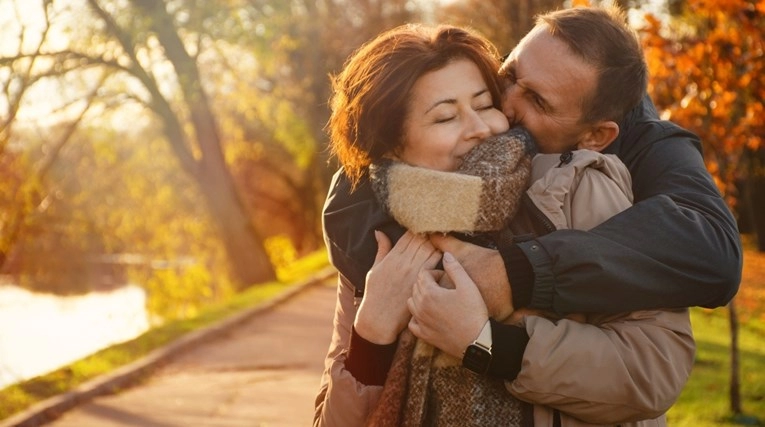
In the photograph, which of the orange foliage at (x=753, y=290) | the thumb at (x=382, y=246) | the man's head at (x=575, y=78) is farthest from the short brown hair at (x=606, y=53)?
the orange foliage at (x=753, y=290)

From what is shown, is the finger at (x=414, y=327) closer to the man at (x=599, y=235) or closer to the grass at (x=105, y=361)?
the man at (x=599, y=235)

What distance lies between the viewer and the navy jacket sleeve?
2266 mm

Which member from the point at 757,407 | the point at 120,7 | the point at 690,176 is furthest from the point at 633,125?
the point at 120,7

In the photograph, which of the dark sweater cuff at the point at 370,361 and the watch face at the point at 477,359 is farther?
the dark sweater cuff at the point at 370,361

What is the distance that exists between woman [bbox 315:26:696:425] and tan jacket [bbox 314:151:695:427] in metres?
0.16

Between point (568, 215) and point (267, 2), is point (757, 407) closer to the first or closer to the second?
point (568, 215)

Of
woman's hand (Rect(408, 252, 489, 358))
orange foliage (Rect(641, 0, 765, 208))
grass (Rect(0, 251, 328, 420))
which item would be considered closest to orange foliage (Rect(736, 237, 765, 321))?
orange foliage (Rect(641, 0, 765, 208))

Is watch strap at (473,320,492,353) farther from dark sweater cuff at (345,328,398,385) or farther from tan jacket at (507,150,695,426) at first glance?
dark sweater cuff at (345,328,398,385)

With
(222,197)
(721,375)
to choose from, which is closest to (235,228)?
(222,197)

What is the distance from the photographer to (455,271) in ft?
7.79

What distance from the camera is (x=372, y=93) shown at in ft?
8.48

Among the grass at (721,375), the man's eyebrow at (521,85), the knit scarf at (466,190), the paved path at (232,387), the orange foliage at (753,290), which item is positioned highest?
the man's eyebrow at (521,85)

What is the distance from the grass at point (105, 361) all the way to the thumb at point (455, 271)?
19.0 ft

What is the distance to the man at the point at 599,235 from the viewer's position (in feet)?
7.47
